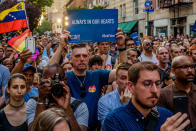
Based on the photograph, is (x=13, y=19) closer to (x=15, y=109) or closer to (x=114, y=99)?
(x=15, y=109)

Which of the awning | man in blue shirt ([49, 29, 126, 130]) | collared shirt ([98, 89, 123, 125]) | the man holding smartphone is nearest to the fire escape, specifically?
the awning

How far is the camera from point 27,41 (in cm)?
543

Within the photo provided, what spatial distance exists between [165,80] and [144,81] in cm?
275

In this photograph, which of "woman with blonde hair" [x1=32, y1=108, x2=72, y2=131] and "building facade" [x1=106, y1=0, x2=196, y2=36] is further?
"building facade" [x1=106, y1=0, x2=196, y2=36]

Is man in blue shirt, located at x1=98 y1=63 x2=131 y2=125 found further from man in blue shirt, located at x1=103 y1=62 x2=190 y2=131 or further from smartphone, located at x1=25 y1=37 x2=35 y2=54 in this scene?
smartphone, located at x1=25 y1=37 x2=35 y2=54

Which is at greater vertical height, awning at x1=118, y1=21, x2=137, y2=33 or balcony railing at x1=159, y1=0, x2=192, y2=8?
balcony railing at x1=159, y1=0, x2=192, y2=8

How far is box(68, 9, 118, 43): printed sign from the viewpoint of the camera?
4.98m

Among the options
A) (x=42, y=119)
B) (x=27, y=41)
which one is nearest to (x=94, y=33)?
(x=27, y=41)

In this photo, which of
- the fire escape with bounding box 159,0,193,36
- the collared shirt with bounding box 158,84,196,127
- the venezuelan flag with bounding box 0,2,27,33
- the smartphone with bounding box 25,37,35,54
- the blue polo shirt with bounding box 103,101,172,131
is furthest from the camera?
the fire escape with bounding box 159,0,193,36

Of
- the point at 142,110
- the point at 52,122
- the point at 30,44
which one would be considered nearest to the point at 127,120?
the point at 142,110

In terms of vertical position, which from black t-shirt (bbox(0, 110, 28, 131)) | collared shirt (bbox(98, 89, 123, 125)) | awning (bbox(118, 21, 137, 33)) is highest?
Answer: awning (bbox(118, 21, 137, 33))

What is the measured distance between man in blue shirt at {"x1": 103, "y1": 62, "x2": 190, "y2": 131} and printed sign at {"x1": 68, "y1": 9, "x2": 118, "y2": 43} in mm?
2514

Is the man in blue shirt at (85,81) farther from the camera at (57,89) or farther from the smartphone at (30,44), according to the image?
the smartphone at (30,44)

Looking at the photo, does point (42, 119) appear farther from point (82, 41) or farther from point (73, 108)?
point (82, 41)
